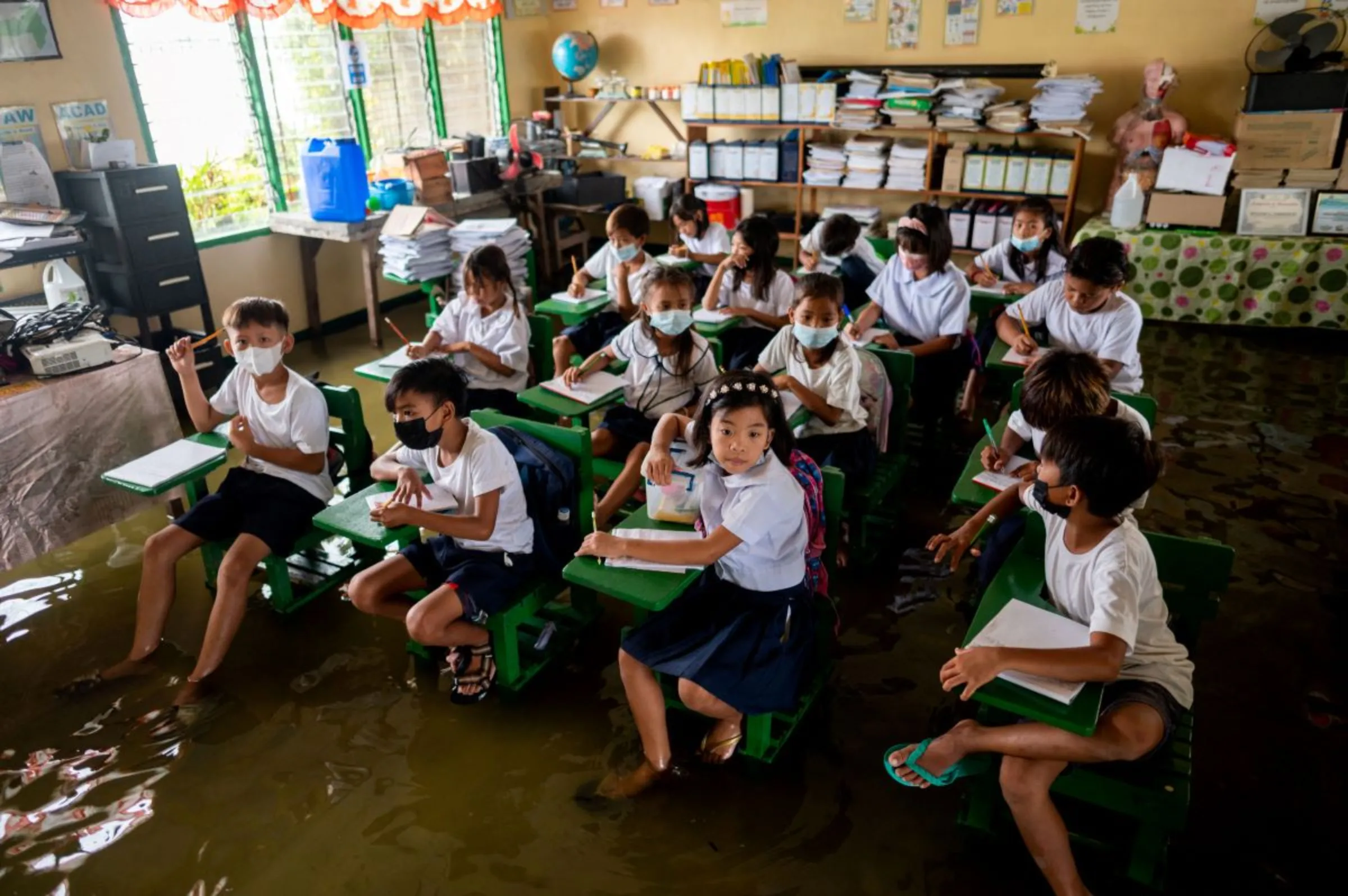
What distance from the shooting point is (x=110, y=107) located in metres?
4.46

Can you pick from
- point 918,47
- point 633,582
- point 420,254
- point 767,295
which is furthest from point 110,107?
point 918,47

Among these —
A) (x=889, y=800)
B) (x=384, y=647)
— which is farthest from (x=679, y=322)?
(x=889, y=800)

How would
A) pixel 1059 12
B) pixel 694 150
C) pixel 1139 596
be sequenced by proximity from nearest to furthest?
pixel 1139 596 < pixel 1059 12 < pixel 694 150

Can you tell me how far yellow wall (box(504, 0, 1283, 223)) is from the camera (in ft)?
17.7

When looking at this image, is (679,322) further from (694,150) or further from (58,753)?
(694,150)

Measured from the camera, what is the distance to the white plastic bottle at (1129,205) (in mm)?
5328

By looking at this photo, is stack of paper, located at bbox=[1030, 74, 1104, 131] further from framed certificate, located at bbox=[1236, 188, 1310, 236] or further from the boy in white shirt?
the boy in white shirt

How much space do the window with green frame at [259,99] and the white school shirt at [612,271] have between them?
7.00ft

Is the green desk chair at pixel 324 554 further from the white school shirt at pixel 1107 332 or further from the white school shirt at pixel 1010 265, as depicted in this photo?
the white school shirt at pixel 1010 265

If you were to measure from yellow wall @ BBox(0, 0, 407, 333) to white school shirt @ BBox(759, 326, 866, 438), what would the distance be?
3.59 m

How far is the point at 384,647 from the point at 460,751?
0.56m

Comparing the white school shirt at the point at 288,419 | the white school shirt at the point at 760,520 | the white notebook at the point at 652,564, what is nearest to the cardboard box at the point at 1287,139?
the white school shirt at the point at 760,520

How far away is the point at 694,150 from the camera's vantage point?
263 inches

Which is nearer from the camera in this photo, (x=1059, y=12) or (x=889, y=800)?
(x=889, y=800)
